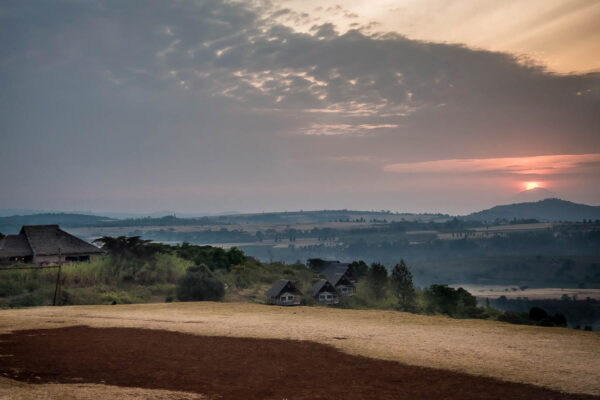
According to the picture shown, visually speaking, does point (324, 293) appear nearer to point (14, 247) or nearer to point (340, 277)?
point (340, 277)

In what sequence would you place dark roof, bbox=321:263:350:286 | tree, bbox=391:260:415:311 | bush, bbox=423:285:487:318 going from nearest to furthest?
bush, bbox=423:285:487:318
tree, bbox=391:260:415:311
dark roof, bbox=321:263:350:286

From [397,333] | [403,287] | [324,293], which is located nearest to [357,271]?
[324,293]

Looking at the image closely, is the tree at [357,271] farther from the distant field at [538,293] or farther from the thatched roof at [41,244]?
the distant field at [538,293]

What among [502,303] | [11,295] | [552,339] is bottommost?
Result: [502,303]

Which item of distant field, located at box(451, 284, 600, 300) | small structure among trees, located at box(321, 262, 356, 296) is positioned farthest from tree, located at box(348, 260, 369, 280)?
distant field, located at box(451, 284, 600, 300)

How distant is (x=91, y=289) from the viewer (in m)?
43.8

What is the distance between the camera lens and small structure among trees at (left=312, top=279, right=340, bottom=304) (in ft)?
234

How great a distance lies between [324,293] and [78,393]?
60.4m

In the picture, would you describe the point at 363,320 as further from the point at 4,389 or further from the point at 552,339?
the point at 4,389

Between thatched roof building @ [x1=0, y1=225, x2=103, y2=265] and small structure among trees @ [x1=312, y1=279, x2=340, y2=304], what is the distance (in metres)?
31.0

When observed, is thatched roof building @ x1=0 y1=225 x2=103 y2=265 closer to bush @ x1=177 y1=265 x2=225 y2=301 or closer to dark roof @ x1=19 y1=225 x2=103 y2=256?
dark roof @ x1=19 y1=225 x2=103 y2=256

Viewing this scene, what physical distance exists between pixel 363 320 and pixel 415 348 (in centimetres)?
871

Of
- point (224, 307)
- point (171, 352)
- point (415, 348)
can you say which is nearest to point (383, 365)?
point (415, 348)

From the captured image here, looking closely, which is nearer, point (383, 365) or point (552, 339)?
point (383, 365)
